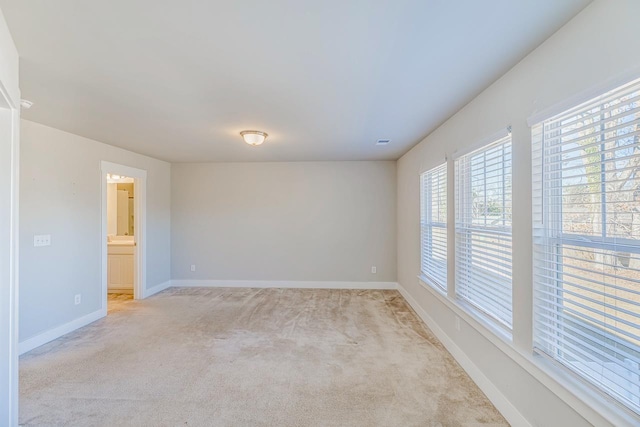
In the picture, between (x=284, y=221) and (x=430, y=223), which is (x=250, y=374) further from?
(x=284, y=221)

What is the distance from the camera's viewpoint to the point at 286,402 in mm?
2332

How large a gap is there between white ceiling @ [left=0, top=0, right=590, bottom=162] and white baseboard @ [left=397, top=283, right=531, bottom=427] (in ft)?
7.65

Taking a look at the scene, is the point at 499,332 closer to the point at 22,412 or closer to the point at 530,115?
the point at 530,115

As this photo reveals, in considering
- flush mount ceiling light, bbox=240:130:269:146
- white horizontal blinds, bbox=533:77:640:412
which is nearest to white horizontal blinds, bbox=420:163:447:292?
white horizontal blinds, bbox=533:77:640:412

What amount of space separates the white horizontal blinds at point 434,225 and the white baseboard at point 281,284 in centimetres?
172

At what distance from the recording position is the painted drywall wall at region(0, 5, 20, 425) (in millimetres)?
1739

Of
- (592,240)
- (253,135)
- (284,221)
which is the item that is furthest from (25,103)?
(592,240)

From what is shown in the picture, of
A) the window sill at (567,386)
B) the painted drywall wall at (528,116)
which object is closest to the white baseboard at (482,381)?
the painted drywall wall at (528,116)

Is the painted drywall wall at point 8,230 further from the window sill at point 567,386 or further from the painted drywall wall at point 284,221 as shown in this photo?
the painted drywall wall at point 284,221

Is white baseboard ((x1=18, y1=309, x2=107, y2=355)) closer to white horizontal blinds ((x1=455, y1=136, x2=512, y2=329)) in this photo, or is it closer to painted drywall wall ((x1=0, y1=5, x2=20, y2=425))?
painted drywall wall ((x1=0, y1=5, x2=20, y2=425))

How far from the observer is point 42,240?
3398mm

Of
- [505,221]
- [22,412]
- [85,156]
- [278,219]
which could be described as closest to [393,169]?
[278,219]

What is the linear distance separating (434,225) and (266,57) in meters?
2.85

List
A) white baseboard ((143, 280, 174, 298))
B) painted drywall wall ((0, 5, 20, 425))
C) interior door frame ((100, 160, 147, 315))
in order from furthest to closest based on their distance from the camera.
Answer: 1. white baseboard ((143, 280, 174, 298))
2. interior door frame ((100, 160, 147, 315))
3. painted drywall wall ((0, 5, 20, 425))
